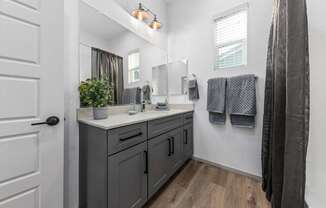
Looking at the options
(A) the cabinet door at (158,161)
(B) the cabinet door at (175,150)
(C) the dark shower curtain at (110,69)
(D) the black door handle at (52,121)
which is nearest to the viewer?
(D) the black door handle at (52,121)

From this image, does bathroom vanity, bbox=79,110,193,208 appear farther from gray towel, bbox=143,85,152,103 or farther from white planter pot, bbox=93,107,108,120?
gray towel, bbox=143,85,152,103

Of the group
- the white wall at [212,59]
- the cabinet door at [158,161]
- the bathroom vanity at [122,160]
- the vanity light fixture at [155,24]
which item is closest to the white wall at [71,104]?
the bathroom vanity at [122,160]

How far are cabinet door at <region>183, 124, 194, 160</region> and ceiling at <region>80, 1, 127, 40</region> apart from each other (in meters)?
1.62

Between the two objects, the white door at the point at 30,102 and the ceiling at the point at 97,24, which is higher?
the ceiling at the point at 97,24

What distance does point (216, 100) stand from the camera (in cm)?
212

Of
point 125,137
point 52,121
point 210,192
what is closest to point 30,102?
point 52,121

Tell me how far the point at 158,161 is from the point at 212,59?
5.73ft

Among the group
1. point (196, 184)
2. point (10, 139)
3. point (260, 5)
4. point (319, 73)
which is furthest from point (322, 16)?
point (10, 139)

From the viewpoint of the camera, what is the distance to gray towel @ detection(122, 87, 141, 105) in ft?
6.09

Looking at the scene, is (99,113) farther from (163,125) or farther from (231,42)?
(231,42)

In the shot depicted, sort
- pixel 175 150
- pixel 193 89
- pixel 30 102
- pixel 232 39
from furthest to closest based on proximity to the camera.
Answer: pixel 193 89 → pixel 232 39 → pixel 175 150 → pixel 30 102

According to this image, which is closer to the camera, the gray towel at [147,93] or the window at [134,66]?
the window at [134,66]

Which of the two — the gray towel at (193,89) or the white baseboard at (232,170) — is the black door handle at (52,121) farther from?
the white baseboard at (232,170)

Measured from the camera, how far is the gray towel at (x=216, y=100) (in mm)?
2053
